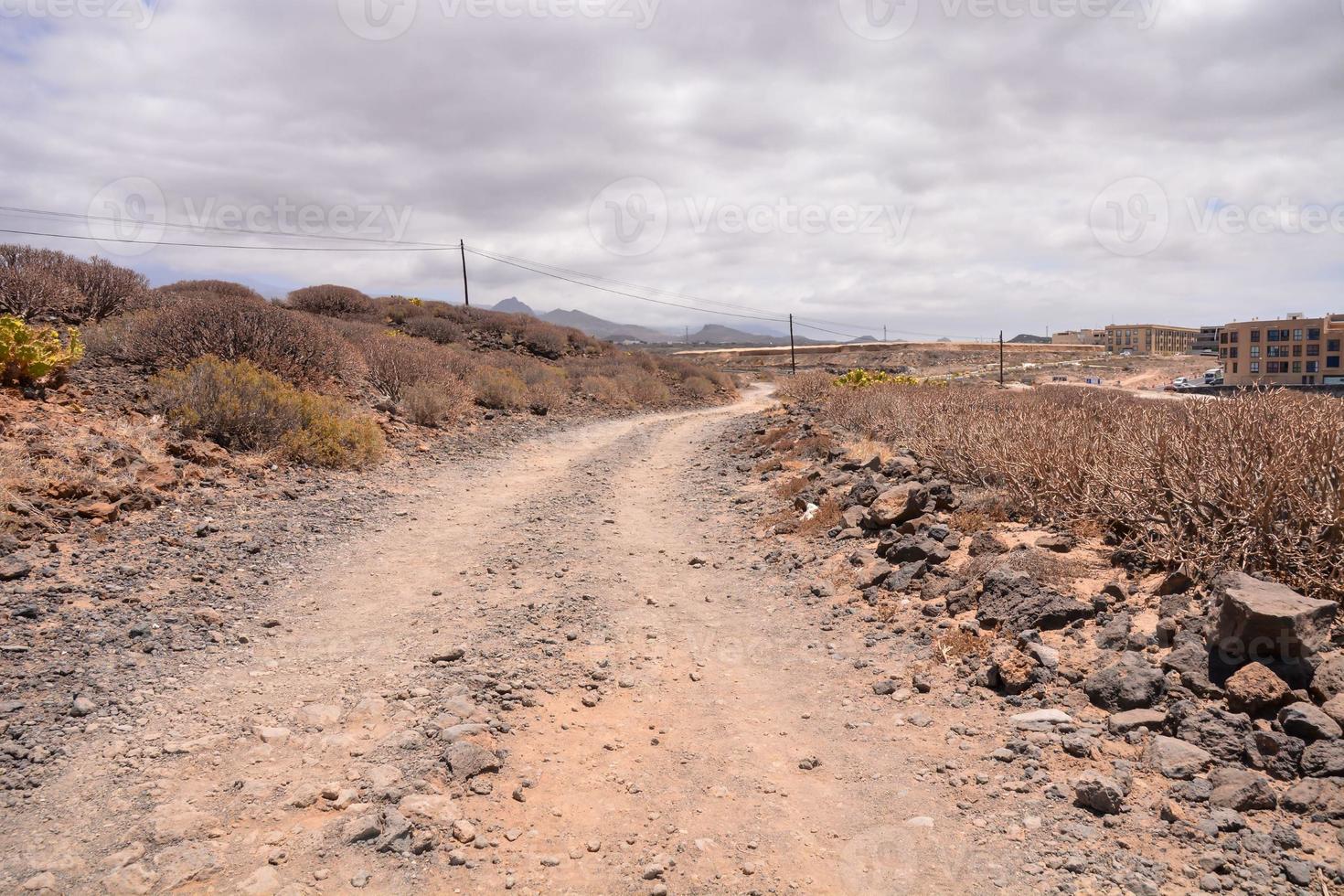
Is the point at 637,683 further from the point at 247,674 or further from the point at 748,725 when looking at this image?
the point at 247,674

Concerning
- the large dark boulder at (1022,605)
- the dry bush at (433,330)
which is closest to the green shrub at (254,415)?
the large dark boulder at (1022,605)

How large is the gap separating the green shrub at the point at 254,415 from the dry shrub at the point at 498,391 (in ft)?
A: 25.1

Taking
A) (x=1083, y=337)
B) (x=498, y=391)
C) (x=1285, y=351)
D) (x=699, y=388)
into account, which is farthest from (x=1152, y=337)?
(x=498, y=391)

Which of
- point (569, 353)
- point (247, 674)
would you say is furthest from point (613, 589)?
point (569, 353)

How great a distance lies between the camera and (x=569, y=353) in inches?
1299

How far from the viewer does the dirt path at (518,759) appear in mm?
2938

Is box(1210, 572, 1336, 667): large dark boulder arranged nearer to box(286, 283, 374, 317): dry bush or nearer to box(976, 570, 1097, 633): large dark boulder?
box(976, 570, 1097, 633): large dark boulder

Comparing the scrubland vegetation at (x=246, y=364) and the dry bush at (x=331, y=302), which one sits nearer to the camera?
the scrubland vegetation at (x=246, y=364)

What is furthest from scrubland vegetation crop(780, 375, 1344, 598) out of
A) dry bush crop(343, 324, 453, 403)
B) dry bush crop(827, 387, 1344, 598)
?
dry bush crop(343, 324, 453, 403)

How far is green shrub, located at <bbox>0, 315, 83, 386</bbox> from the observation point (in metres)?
8.55

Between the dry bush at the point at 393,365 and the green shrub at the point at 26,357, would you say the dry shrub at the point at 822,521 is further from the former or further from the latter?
the dry bush at the point at 393,365

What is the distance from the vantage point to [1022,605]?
4.87 m

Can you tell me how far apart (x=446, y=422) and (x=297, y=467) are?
5.67 meters

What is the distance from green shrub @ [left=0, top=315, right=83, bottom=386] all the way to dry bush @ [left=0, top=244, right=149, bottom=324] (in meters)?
4.54
